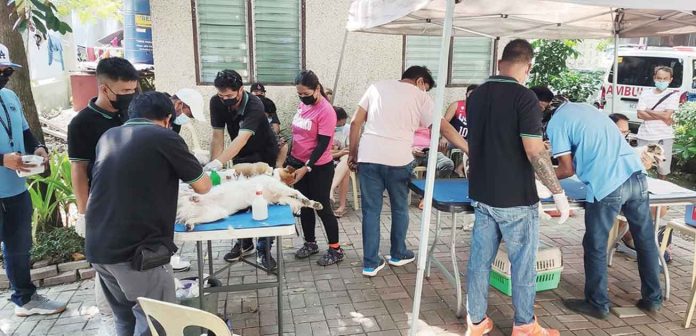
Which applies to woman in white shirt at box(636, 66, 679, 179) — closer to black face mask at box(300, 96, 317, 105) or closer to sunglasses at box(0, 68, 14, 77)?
black face mask at box(300, 96, 317, 105)

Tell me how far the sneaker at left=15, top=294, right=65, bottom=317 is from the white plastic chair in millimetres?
2032

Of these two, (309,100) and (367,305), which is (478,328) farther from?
(309,100)

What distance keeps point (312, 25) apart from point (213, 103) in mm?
3166

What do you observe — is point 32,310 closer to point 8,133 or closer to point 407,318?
point 8,133

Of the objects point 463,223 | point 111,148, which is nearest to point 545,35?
point 463,223

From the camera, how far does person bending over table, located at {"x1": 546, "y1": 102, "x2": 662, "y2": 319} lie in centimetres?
303

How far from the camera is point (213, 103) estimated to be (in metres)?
3.76

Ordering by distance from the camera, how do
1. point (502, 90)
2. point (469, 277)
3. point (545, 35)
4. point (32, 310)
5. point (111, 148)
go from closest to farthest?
point (111, 148) → point (502, 90) → point (469, 277) → point (32, 310) → point (545, 35)

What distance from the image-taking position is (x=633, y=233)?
3.28 m

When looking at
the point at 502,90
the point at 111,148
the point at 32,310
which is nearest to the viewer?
the point at 111,148

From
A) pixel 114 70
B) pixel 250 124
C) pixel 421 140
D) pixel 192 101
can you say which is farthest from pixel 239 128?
pixel 421 140

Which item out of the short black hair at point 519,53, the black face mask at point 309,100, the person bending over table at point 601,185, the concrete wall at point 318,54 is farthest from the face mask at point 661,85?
the black face mask at point 309,100

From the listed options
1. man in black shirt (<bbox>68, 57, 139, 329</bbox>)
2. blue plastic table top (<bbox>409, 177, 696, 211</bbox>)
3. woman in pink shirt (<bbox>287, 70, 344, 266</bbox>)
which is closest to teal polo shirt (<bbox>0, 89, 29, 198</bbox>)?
man in black shirt (<bbox>68, 57, 139, 329</bbox>)

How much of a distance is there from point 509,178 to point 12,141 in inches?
126
